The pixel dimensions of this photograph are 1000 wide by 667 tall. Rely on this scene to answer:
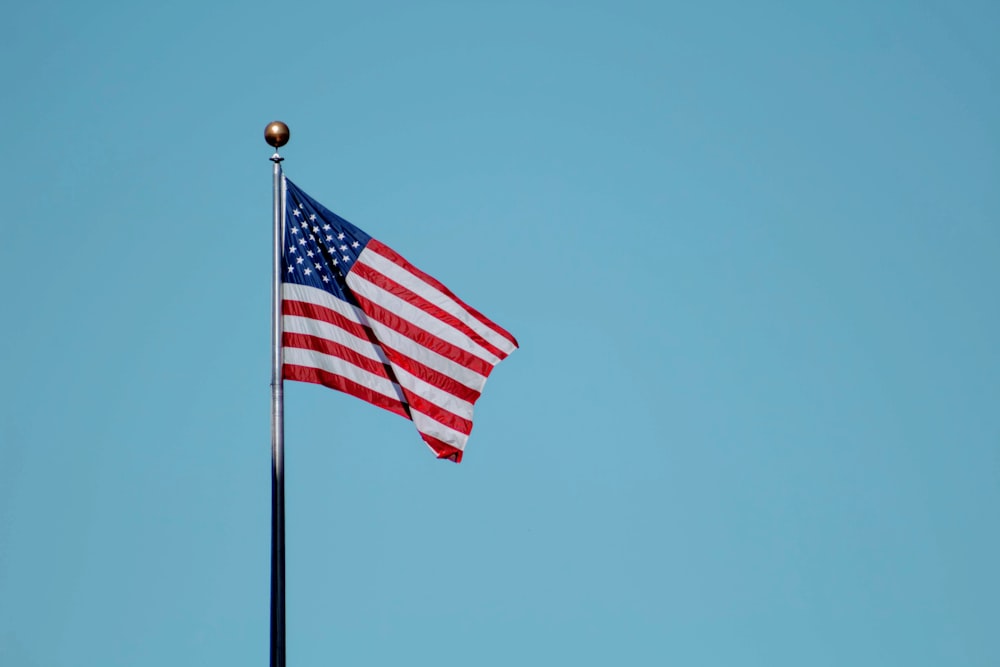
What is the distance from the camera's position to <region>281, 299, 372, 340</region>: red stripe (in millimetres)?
19500

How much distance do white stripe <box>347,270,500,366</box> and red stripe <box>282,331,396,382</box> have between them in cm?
76

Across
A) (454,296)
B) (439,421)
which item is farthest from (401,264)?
(439,421)

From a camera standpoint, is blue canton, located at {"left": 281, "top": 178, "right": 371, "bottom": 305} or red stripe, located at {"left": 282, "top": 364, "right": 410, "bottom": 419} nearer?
red stripe, located at {"left": 282, "top": 364, "right": 410, "bottom": 419}

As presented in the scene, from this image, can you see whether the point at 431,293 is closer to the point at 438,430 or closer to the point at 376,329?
the point at 376,329

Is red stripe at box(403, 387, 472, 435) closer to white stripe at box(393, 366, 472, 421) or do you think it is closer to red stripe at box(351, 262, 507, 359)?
white stripe at box(393, 366, 472, 421)

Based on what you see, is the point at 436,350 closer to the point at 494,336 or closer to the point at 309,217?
the point at 494,336

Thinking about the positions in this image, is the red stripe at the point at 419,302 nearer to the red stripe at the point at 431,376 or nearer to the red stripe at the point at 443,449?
the red stripe at the point at 431,376

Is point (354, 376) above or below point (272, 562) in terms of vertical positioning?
above

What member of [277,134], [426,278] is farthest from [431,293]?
[277,134]

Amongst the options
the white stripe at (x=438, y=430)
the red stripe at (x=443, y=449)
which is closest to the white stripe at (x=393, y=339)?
the white stripe at (x=438, y=430)

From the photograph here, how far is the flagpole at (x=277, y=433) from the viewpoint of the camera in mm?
16734

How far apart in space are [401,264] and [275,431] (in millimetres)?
3719

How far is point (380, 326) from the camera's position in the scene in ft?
66.5

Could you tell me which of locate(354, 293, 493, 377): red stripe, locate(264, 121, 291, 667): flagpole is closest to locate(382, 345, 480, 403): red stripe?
locate(354, 293, 493, 377): red stripe
